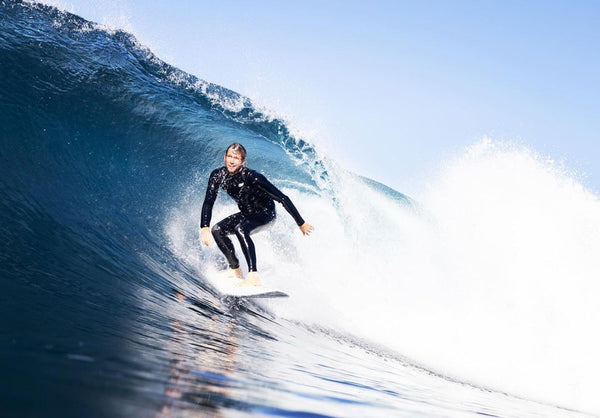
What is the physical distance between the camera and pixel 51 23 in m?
10.3

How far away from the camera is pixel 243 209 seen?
5504 mm

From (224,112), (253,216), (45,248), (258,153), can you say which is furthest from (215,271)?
(224,112)

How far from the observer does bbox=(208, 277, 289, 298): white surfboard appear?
16.6 ft

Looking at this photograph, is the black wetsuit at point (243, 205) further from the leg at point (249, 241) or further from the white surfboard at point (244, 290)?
the white surfboard at point (244, 290)

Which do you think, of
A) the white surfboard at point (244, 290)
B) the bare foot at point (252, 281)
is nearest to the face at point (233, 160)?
the bare foot at point (252, 281)

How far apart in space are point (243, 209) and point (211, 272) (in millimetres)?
1018

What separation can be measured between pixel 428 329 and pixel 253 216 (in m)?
3.19

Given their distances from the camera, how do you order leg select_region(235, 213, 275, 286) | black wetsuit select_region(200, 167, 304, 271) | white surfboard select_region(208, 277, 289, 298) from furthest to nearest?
black wetsuit select_region(200, 167, 304, 271)
leg select_region(235, 213, 275, 286)
white surfboard select_region(208, 277, 289, 298)

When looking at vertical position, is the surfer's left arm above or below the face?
below

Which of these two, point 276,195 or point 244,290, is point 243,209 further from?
point 244,290

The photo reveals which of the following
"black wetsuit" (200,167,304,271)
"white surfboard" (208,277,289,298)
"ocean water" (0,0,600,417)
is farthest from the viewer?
"black wetsuit" (200,167,304,271)

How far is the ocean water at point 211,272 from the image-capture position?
187 centimetres

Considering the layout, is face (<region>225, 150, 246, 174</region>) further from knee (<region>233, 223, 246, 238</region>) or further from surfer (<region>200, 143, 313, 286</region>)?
knee (<region>233, 223, 246, 238</region>)

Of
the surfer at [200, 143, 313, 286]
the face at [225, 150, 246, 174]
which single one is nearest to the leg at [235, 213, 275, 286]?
the surfer at [200, 143, 313, 286]
